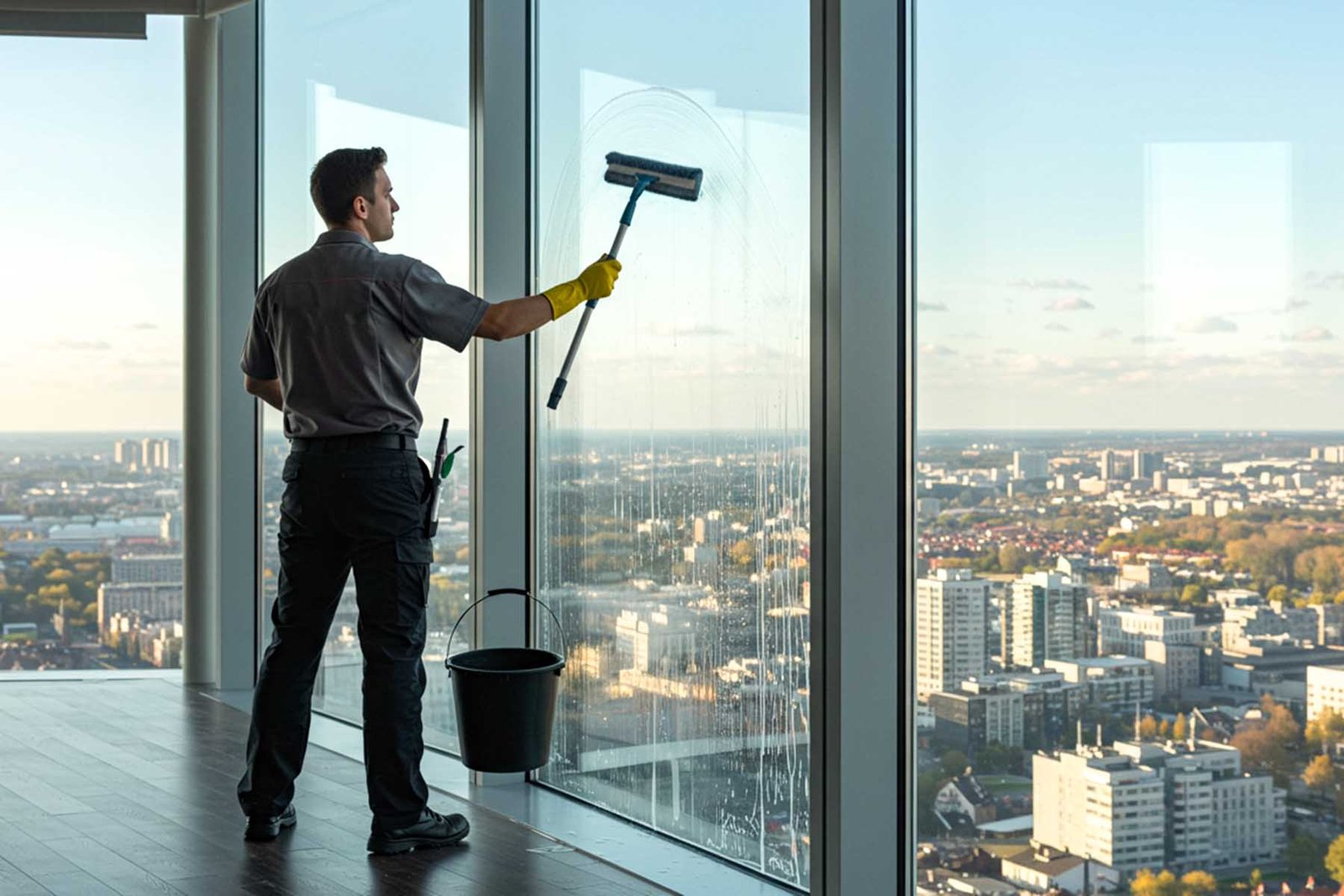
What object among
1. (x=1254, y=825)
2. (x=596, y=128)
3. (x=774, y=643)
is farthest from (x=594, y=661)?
(x=1254, y=825)

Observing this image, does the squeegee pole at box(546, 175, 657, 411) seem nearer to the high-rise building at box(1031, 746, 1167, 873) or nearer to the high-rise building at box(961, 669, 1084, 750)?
the high-rise building at box(961, 669, 1084, 750)

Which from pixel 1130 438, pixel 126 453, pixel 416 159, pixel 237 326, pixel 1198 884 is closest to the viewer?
pixel 1198 884

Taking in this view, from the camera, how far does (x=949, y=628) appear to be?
8.14 feet

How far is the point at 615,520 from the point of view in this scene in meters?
3.39

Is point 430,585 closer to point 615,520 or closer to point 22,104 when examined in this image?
point 615,520

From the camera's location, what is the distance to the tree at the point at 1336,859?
191 centimetres

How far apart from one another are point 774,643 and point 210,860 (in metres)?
1.29

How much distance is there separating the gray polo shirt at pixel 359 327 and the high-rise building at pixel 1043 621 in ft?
4.29

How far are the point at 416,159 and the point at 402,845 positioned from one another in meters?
2.03

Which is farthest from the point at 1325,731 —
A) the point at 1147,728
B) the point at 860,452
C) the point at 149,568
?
A: the point at 149,568

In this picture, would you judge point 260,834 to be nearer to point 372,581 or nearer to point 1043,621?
point 372,581

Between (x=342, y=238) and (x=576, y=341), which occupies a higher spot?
(x=342, y=238)

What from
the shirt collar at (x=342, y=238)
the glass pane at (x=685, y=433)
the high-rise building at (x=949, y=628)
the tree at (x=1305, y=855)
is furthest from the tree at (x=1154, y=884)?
the shirt collar at (x=342, y=238)

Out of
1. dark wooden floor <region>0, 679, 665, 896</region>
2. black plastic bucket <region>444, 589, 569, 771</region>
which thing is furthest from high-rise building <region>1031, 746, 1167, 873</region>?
black plastic bucket <region>444, 589, 569, 771</region>
